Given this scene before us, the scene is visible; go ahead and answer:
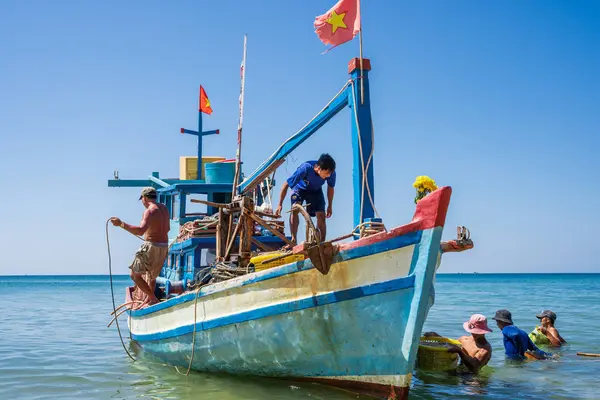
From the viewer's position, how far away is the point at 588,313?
20.6 meters

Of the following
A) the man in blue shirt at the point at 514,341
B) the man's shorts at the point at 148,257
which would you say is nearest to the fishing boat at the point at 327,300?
the man's shorts at the point at 148,257

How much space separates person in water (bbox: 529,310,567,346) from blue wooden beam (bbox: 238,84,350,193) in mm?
5976

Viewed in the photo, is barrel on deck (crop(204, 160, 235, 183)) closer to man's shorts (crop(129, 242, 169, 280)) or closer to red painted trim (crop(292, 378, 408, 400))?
man's shorts (crop(129, 242, 169, 280))

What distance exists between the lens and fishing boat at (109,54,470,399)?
5.64m

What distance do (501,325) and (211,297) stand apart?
5057 millimetres

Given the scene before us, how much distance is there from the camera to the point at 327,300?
6.07 meters

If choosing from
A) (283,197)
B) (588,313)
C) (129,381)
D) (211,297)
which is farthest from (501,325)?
(588,313)

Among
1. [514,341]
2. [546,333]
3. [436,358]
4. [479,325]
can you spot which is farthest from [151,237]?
[546,333]

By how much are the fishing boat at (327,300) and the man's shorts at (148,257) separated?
594mm

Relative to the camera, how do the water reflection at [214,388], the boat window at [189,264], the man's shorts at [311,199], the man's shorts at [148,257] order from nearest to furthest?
the water reflection at [214,388] < the man's shorts at [311,199] < the man's shorts at [148,257] < the boat window at [189,264]

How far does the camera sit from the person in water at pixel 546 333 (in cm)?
1076

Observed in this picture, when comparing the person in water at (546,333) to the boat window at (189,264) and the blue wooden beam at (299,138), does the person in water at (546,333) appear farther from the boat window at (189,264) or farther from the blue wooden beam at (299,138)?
the boat window at (189,264)

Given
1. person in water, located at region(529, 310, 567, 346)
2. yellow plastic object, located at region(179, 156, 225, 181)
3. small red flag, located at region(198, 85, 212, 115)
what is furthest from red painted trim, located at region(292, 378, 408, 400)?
small red flag, located at region(198, 85, 212, 115)

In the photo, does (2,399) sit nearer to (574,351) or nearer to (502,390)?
(502,390)
